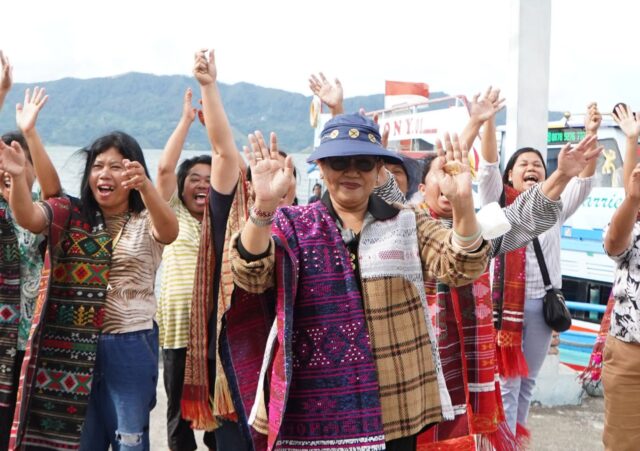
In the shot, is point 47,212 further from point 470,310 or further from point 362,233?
point 470,310

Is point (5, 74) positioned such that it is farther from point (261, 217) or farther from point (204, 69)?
point (261, 217)

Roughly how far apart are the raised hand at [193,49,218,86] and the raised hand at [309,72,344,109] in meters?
0.45

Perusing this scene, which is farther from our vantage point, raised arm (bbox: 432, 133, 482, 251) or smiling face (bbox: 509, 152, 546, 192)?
smiling face (bbox: 509, 152, 546, 192)

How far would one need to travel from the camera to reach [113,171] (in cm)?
321

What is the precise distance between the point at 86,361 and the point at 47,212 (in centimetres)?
64

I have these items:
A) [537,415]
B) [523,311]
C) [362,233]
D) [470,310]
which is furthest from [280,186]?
[537,415]

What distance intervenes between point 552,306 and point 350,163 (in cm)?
214

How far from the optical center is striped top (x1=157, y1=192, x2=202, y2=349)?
11.6 ft

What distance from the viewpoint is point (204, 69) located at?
9.90ft

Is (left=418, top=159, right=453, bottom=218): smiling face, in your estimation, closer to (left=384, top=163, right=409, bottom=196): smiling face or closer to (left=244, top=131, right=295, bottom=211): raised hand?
(left=384, top=163, right=409, bottom=196): smiling face

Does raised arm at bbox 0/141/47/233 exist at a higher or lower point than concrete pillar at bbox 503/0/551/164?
lower

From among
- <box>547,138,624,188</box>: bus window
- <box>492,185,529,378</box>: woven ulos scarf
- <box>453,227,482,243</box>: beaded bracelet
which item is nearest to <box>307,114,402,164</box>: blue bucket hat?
<box>453,227,482,243</box>: beaded bracelet

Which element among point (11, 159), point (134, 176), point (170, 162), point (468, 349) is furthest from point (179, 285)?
point (468, 349)

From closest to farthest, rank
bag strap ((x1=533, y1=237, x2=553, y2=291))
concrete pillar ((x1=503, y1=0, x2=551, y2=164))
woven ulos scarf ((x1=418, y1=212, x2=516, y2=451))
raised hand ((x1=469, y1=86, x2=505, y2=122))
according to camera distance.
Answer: woven ulos scarf ((x1=418, y1=212, x2=516, y2=451)) → raised hand ((x1=469, y1=86, x2=505, y2=122)) → bag strap ((x1=533, y1=237, x2=553, y2=291)) → concrete pillar ((x1=503, y1=0, x2=551, y2=164))
